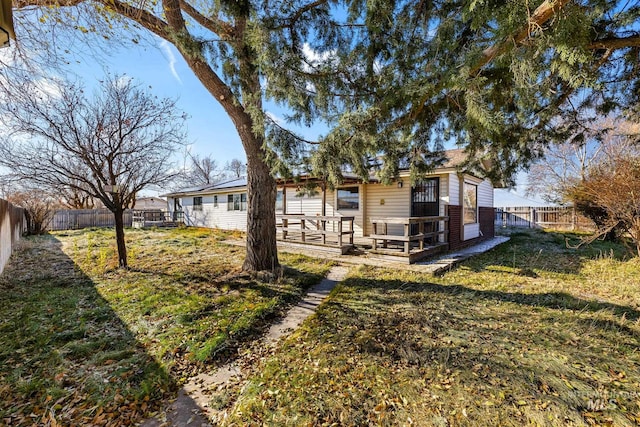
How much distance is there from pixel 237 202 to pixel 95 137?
9.31 metres

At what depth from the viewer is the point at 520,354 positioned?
9.52ft

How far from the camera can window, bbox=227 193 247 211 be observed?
14.7 meters

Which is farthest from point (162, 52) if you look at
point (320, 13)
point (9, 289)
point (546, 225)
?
point (546, 225)

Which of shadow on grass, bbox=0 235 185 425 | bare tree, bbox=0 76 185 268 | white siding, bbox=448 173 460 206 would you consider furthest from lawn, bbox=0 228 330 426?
white siding, bbox=448 173 460 206

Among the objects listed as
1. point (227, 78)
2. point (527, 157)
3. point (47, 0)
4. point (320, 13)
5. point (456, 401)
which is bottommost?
point (456, 401)

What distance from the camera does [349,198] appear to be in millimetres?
11156

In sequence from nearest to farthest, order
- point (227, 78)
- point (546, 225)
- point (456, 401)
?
1. point (456, 401)
2. point (227, 78)
3. point (546, 225)

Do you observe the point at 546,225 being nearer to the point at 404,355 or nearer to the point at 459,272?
the point at 459,272

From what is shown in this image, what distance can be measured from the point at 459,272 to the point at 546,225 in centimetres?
1441

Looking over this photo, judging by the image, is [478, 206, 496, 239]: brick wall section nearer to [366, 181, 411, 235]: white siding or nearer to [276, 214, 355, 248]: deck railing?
[366, 181, 411, 235]: white siding

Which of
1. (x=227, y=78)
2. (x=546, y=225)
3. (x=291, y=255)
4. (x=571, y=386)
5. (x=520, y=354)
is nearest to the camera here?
(x=571, y=386)

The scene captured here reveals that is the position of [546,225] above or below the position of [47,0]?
below

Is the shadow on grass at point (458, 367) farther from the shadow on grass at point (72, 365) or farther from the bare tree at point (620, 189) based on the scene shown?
the bare tree at point (620, 189)

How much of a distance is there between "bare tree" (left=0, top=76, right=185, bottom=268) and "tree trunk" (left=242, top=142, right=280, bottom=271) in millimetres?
3104
